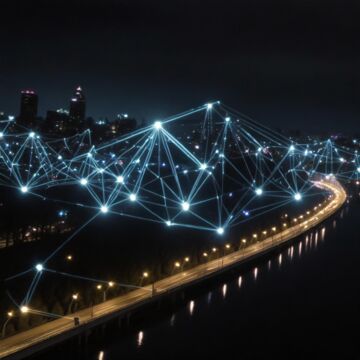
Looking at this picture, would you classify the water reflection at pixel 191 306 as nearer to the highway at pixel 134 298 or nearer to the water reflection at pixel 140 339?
the highway at pixel 134 298

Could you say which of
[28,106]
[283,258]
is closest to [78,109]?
[28,106]

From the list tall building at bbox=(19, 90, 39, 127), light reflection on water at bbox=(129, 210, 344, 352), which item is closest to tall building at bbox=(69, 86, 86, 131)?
tall building at bbox=(19, 90, 39, 127)

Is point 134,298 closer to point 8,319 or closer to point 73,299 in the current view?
point 73,299

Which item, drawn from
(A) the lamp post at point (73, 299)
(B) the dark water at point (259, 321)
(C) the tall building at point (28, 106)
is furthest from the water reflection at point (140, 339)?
(C) the tall building at point (28, 106)

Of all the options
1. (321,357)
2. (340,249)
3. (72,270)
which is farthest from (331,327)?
(340,249)

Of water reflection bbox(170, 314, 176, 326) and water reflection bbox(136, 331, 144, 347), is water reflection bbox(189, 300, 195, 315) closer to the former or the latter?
water reflection bbox(170, 314, 176, 326)

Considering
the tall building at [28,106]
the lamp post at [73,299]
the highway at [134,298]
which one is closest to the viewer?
the highway at [134,298]
